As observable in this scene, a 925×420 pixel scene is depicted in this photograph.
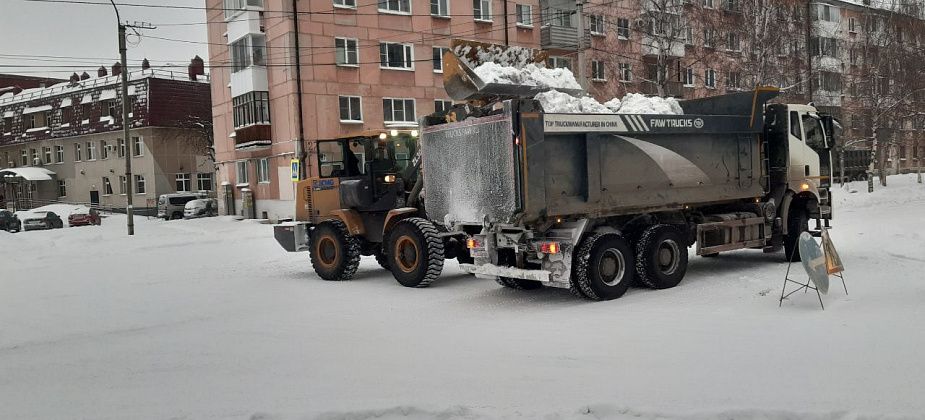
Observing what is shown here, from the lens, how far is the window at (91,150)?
53469mm

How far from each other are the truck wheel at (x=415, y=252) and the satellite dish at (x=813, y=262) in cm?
523

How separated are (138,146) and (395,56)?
24043mm

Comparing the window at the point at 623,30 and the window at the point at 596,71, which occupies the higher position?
the window at the point at 623,30

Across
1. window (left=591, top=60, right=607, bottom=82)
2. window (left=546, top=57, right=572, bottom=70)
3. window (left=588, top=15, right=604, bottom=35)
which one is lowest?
window (left=591, top=60, right=607, bottom=82)

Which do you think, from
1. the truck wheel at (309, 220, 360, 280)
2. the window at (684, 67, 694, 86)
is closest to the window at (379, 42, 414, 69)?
the window at (684, 67, 694, 86)

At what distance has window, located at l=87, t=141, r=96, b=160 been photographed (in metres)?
53.5

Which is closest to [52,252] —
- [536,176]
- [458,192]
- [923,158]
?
[458,192]

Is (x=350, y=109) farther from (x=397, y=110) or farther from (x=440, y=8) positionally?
(x=440, y=8)

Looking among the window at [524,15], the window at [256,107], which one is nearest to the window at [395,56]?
the window at [256,107]

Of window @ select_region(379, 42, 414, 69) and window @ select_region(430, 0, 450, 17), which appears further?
window @ select_region(430, 0, 450, 17)

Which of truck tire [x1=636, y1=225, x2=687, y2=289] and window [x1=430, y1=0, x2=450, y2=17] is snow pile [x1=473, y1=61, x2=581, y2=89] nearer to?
truck tire [x1=636, y1=225, x2=687, y2=289]

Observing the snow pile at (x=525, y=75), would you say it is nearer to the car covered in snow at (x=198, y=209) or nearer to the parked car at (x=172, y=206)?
the car covered in snow at (x=198, y=209)

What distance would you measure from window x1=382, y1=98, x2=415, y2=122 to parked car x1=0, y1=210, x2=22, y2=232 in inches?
691

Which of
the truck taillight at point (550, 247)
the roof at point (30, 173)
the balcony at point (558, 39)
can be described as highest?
the balcony at point (558, 39)
